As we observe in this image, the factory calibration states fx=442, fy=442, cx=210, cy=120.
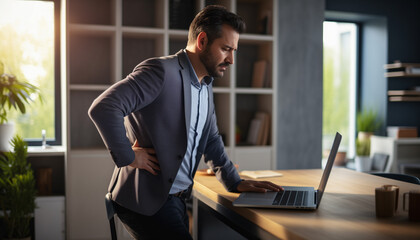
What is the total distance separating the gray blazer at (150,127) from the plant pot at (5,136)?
216 cm

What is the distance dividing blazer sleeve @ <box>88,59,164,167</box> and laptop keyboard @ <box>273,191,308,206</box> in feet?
2.01

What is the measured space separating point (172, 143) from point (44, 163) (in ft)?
8.42

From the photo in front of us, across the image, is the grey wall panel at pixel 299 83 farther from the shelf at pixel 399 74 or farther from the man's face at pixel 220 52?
the man's face at pixel 220 52

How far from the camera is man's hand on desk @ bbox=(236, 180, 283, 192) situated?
1959mm

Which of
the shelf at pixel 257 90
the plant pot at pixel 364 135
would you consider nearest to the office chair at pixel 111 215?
the shelf at pixel 257 90

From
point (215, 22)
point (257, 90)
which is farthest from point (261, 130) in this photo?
point (215, 22)

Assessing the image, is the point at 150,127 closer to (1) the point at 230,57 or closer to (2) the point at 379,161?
(1) the point at 230,57

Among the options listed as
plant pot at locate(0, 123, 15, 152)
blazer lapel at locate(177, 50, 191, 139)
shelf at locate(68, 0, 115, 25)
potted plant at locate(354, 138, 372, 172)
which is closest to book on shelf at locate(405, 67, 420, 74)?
potted plant at locate(354, 138, 372, 172)

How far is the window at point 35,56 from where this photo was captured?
4.07 meters

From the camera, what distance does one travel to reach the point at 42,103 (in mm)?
4031

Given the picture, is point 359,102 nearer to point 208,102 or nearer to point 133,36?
point 133,36

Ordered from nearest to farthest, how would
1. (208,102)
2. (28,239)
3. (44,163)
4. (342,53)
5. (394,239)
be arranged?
(394,239), (208,102), (28,239), (44,163), (342,53)

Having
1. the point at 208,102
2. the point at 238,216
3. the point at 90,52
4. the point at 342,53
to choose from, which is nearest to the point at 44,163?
the point at 90,52

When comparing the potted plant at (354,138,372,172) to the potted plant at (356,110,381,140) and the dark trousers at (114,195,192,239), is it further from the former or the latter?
the dark trousers at (114,195,192,239)
